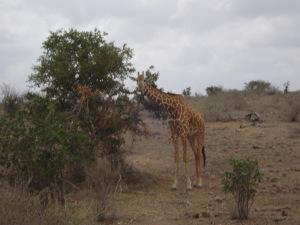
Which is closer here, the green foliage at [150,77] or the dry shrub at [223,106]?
the green foliage at [150,77]

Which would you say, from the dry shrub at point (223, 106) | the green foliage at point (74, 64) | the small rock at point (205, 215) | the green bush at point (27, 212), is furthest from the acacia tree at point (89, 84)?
the dry shrub at point (223, 106)

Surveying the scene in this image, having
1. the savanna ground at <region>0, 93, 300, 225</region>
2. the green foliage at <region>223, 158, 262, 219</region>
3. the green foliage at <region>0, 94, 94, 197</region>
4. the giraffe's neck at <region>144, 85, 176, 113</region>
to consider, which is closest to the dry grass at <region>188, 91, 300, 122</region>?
the savanna ground at <region>0, 93, 300, 225</region>

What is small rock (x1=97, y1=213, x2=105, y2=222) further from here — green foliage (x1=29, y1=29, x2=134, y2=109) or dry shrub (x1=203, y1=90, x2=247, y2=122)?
dry shrub (x1=203, y1=90, x2=247, y2=122)

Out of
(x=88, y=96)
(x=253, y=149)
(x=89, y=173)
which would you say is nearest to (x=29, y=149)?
(x=89, y=173)

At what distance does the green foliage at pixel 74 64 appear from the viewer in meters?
13.0

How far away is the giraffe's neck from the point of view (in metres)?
13.4

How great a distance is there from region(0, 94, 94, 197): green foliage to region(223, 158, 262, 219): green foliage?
249 cm

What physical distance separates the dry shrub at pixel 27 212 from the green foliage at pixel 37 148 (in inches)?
76.6

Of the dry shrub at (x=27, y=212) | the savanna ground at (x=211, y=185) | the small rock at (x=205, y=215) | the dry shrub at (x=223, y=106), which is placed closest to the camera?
the dry shrub at (x=27, y=212)

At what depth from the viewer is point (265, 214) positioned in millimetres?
10039

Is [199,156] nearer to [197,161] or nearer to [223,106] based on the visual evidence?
[197,161]

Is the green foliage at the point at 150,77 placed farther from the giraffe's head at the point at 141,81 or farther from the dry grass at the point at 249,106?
the dry grass at the point at 249,106

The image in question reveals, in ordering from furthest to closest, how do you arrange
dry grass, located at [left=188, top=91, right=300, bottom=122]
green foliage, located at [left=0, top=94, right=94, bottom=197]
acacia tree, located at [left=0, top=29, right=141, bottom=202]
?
dry grass, located at [left=188, top=91, right=300, bottom=122]
acacia tree, located at [left=0, top=29, right=141, bottom=202]
green foliage, located at [left=0, top=94, right=94, bottom=197]

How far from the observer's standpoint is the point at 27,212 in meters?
6.90
